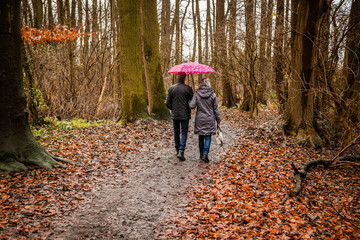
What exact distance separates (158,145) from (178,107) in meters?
2.13

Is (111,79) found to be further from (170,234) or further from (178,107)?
(170,234)

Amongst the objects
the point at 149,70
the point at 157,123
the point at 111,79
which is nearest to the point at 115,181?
the point at 157,123

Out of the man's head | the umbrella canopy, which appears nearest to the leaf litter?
the man's head

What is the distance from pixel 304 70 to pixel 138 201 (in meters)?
7.37

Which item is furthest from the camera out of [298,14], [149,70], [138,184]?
[149,70]

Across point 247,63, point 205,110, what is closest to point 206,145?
point 205,110

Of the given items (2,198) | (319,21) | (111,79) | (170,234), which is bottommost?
(170,234)

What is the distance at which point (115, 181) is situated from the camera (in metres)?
5.52

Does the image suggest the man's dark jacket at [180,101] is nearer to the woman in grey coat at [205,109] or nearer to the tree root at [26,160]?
the woman in grey coat at [205,109]

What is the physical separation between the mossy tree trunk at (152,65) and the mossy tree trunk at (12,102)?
21.9 feet

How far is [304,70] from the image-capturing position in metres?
8.88

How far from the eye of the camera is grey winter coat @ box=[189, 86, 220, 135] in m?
6.63

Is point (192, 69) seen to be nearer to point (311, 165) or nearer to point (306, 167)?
point (306, 167)

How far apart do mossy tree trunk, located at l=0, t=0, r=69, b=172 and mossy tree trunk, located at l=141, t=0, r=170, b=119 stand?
6.67 metres
